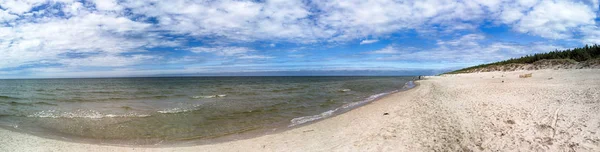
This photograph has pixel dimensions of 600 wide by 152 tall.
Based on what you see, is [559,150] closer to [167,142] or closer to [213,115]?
[167,142]

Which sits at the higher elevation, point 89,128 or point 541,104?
point 541,104

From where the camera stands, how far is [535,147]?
19.5 feet

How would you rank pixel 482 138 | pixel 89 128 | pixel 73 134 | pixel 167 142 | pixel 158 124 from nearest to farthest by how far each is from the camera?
pixel 482 138 < pixel 167 142 < pixel 73 134 < pixel 89 128 < pixel 158 124

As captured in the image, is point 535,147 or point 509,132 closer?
point 535,147

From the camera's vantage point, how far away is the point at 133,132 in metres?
10.8

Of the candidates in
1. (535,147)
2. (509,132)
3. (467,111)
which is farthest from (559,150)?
(467,111)

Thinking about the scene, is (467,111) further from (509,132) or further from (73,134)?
(73,134)

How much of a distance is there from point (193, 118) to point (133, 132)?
322 cm

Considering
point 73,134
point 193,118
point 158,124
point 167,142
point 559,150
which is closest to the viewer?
point 559,150

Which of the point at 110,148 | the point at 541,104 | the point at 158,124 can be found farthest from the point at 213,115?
the point at 541,104

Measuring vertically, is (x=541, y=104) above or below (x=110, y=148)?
above

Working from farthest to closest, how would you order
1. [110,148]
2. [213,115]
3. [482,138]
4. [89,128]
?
1. [213,115]
2. [89,128]
3. [110,148]
4. [482,138]

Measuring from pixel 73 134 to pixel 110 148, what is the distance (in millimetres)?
3513

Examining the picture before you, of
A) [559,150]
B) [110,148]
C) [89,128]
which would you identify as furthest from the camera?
[89,128]
